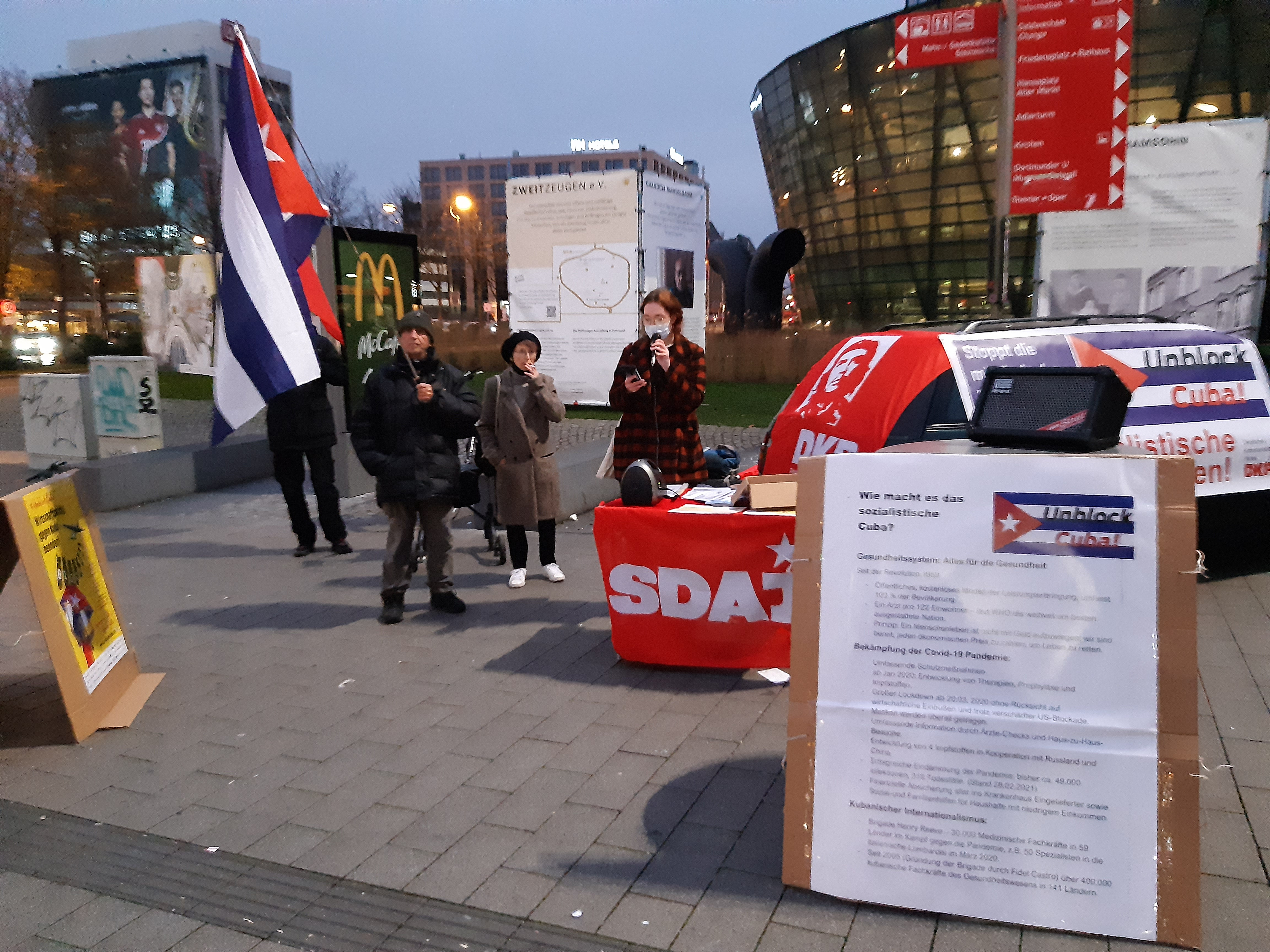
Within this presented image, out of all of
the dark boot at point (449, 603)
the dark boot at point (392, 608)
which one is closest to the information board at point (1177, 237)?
the dark boot at point (449, 603)

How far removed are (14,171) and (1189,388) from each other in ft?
133

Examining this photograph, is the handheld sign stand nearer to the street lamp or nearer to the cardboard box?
the cardboard box

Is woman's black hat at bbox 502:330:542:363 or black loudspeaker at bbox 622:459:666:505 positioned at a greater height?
woman's black hat at bbox 502:330:542:363

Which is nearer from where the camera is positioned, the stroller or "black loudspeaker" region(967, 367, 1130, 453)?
"black loudspeaker" region(967, 367, 1130, 453)

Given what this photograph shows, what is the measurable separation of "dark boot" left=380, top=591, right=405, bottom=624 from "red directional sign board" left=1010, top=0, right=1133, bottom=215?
268 inches

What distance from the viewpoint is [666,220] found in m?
15.1

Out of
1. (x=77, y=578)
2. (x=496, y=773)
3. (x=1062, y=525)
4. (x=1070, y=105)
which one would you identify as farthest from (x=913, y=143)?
(x=1062, y=525)

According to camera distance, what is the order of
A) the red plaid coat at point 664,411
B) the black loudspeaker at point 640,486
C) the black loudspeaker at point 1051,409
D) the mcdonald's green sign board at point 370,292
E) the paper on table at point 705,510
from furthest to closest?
1. the mcdonald's green sign board at point 370,292
2. the red plaid coat at point 664,411
3. the black loudspeaker at point 640,486
4. the paper on table at point 705,510
5. the black loudspeaker at point 1051,409

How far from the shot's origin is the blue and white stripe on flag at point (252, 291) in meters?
5.38

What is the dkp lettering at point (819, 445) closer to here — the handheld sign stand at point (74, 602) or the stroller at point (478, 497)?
the stroller at point (478, 497)

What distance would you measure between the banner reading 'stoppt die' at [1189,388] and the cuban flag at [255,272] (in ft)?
13.1

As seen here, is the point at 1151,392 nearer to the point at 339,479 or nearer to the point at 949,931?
the point at 949,931

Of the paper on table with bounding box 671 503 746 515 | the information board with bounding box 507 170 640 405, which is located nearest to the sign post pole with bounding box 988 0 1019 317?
the paper on table with bounding box 671 503 746 515

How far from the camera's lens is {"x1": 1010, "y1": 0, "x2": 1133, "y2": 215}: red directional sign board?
8.52 metres
